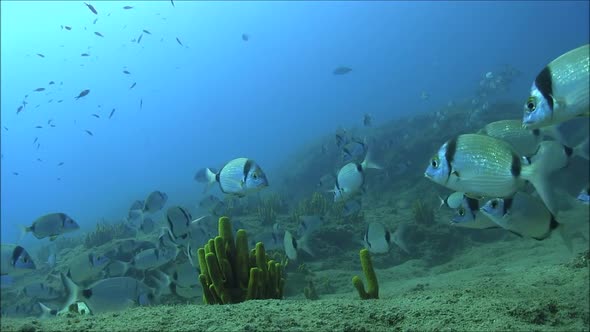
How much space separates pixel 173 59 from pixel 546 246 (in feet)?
603

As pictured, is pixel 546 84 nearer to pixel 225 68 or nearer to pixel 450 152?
pixel 450 152

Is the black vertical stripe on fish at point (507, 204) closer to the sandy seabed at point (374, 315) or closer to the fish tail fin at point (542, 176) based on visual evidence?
the sandy seabed at point (374, 315)

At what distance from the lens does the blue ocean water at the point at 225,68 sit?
11631 centimetres

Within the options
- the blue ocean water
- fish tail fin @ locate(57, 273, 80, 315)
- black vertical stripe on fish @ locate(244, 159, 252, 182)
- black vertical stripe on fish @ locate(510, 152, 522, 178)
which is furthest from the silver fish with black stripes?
the blue ocean water

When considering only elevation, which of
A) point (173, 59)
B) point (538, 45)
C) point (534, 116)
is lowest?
point (534, 116)

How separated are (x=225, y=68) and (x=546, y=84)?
203 metres

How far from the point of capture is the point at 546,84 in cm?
205

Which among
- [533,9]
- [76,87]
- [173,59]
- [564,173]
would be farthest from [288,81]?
[564,173]

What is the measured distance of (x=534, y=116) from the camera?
2.12m

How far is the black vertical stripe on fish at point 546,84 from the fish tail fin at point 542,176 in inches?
23.5

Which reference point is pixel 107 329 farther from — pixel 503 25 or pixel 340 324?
pixel 503 25

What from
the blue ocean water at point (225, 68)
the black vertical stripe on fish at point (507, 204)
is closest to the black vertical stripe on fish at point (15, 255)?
the black vertical stripe on fish at point (507, 204)

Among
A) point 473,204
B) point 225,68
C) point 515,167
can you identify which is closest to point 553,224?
point 473,204

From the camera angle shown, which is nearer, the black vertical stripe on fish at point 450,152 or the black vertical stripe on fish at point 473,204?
the black vertical stripe on fish at point 450,152
